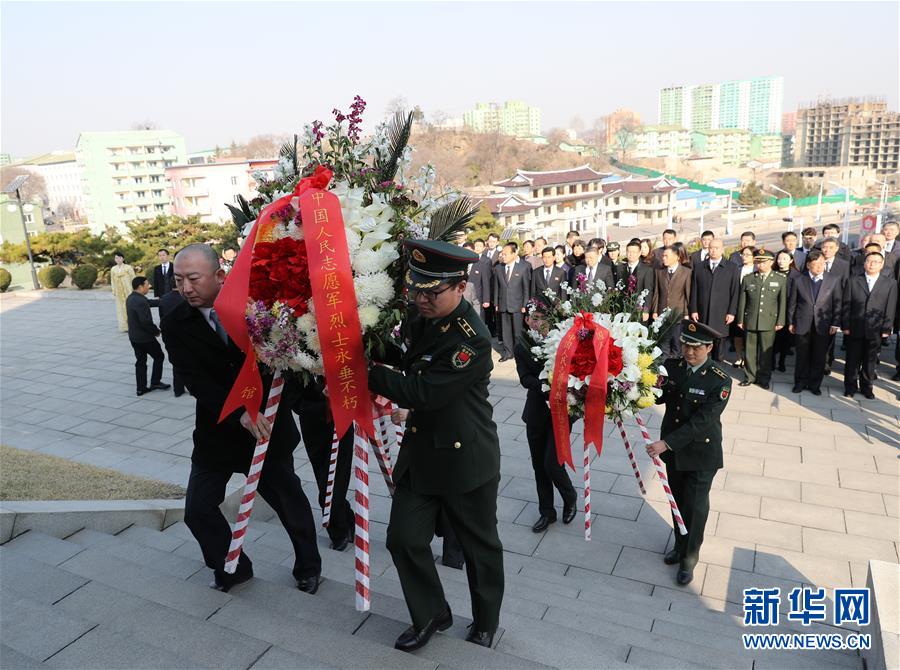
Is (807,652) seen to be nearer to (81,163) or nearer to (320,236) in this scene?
(320,236)

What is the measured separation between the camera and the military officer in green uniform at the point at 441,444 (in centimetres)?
285

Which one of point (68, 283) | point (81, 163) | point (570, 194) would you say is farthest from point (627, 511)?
point (81, 163)

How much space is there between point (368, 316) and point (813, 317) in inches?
279

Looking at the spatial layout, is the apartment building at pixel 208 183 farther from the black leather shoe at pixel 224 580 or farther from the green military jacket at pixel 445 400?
the green military jacket at pixel 445 400

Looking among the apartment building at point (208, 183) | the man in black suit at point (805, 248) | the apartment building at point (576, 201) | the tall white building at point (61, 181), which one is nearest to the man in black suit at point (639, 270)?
the man in black suit at point (805, 248)

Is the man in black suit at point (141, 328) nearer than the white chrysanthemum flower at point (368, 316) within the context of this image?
No

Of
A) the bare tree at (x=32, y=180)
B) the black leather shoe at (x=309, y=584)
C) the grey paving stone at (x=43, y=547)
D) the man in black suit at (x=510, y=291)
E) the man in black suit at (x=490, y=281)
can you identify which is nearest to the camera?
the black leather shoe at (x=309, y=584)

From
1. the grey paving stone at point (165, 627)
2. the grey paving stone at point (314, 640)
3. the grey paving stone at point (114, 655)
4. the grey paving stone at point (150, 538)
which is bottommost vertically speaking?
the grey paving stone at point (150, 538)

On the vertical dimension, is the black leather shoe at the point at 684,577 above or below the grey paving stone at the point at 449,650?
below

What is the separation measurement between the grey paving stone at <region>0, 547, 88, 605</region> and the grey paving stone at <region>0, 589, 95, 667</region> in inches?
4.4

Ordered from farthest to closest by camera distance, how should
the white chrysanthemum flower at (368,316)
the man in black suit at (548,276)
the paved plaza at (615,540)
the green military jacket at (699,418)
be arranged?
the man in black suit at (548,276) < the green military jacket at (699,418) < the paved plaza at (615,540) < the white chrysanthemum flower at (368,316)

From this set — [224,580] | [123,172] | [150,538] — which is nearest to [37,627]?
[224,580]

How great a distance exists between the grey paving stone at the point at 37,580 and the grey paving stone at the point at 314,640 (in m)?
0.83

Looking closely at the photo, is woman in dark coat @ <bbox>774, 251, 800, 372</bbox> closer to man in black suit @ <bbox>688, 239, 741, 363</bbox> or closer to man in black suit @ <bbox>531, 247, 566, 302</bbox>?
man in black suit @ <bbox>688, 239, 741, 363</bbox>
